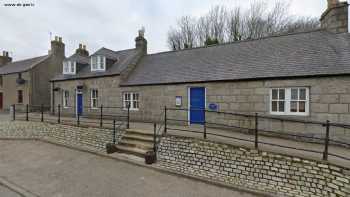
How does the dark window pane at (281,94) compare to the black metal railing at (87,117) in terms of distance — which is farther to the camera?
the black metal railing at (87,117)

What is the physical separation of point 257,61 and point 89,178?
8.54 m

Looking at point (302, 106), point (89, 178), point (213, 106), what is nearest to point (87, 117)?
point (89, 178)

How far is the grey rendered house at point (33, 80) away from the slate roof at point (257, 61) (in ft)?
42.5

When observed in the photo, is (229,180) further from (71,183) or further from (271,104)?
(71,183)

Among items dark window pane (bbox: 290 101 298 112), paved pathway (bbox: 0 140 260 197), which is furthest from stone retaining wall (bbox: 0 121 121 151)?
dark window pane (bbox: 290 101 298 112)

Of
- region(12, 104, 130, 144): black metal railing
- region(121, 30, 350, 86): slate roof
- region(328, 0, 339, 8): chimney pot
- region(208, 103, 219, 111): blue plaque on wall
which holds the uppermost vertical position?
region(328, 0, 339, 8): chimney pot

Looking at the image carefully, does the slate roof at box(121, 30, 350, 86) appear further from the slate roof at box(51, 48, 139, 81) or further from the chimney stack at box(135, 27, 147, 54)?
the chimney stack at box(135, 27, 147, 54)

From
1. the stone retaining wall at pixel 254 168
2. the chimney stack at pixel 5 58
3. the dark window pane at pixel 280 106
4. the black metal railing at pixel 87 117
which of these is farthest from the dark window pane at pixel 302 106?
the chimney stack at pixel 5 58

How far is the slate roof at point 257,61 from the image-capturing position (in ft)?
23.3

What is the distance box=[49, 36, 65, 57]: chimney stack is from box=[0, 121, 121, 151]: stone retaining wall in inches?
406

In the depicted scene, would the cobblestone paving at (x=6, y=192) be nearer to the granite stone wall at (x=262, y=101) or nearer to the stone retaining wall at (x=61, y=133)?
the stone retaining wall at (x=61, y=133)

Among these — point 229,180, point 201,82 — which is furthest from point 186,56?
point 229,180

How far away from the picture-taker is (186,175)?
5.61 m

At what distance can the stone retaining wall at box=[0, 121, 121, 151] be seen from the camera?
28.2ft
